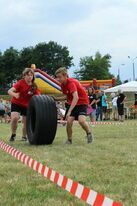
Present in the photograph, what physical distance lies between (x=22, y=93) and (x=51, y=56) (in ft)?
319

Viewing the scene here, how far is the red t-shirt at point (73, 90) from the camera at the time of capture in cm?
934

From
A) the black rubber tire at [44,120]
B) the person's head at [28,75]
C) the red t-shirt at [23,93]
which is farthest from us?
the red t-shirt at [23,93]

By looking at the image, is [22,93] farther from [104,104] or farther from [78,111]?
[104,104]

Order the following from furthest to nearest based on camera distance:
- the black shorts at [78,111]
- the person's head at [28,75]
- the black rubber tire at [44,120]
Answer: the person's head at [28,75]
the black shorts at [78,111]
the black rubber tire at [44,120]

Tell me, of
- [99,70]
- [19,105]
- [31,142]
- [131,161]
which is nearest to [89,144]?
[31,142]

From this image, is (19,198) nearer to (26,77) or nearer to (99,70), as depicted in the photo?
(26,77)

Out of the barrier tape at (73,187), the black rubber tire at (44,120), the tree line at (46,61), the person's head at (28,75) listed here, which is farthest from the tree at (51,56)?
the barrier tape at (73,187)

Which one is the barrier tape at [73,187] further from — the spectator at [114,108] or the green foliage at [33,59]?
the green foliage at [33,59]

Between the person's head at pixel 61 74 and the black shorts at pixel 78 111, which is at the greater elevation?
the person's head at pixel 61 74

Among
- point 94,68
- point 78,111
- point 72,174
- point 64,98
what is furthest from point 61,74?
point 94,68

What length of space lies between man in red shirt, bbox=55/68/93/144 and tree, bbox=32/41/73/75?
9538 cm

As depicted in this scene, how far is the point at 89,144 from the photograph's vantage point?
944 centimetres

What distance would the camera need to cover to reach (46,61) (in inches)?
4203

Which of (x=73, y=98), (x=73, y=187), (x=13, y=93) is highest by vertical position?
(x=13, y=93)
